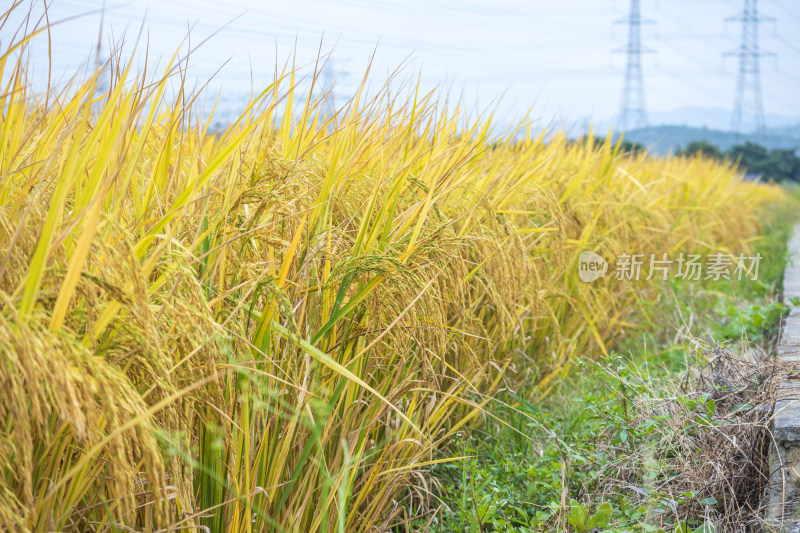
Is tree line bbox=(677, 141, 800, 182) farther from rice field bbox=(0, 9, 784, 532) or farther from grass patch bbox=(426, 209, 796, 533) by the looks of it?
rice field bbox=(0, 9, 784, 532)

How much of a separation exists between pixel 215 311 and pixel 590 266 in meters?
2.60

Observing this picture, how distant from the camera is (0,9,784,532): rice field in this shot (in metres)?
Result: 0.86

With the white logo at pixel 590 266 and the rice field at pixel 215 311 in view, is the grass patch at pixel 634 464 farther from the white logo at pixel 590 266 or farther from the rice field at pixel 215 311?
the white logo at pixel 590 266

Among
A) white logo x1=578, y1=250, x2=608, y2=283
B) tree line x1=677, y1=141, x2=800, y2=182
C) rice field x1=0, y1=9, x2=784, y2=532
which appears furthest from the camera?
tree line x1=677, y1=141, x2=800, y2=182

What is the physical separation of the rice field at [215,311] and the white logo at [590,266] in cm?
84

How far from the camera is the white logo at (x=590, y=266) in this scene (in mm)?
3438

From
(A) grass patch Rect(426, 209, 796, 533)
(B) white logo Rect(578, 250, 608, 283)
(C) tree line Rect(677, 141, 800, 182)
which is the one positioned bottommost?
(A) grass patch Rect(426, 209, 796, 533)

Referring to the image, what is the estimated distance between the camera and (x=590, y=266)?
138 inches

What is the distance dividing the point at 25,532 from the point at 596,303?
303 cm

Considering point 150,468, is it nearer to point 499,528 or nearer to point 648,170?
point 499,528

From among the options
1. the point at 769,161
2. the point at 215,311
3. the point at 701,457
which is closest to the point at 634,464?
the point at 701,457

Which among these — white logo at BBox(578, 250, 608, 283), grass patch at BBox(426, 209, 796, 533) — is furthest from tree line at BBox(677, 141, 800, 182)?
grass patch at BBox(426, 209, 796, 533)

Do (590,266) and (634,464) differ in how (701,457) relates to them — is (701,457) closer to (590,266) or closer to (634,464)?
(634,464)

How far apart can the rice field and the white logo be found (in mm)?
844
